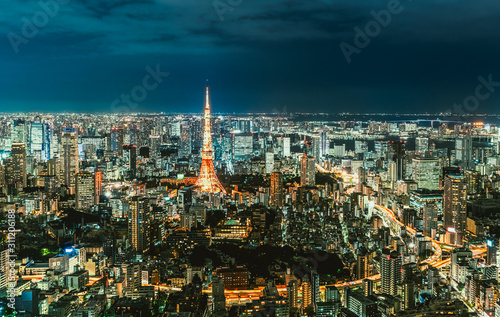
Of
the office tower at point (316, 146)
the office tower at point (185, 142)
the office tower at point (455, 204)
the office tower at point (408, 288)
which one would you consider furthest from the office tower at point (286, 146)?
the office tower at point (408, 288)

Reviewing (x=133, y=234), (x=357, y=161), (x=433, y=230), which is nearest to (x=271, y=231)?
(x=133, y=234)

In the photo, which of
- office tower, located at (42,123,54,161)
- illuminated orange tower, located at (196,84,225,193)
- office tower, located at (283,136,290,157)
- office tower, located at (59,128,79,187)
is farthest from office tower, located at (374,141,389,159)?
office tower, located at (42,123,54,161)

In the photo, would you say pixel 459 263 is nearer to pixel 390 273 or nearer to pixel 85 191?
pixel 390 273

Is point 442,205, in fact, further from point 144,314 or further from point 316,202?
point 144,314

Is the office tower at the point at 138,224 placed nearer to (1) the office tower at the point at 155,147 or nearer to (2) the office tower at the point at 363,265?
(2) the office tower at the point at 363,265

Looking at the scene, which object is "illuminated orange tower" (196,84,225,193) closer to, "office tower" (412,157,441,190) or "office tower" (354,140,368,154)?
"office tower" (412,157,441,190)

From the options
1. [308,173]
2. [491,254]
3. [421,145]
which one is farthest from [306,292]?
[421,145]
